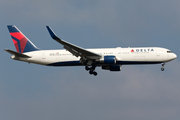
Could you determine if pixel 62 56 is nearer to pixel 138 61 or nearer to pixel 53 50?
pixel 53 50

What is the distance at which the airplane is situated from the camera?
5597cm

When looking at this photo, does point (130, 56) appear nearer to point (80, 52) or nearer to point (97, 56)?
point (97, 56)

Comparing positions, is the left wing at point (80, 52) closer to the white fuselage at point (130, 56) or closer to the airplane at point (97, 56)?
the airplane at point (97, 56)

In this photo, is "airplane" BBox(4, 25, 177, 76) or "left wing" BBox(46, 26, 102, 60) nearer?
"left wing" BBox(46, 26, 102, 60)

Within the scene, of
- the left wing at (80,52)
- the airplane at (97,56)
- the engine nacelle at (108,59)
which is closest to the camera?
the left wing at (80,52)

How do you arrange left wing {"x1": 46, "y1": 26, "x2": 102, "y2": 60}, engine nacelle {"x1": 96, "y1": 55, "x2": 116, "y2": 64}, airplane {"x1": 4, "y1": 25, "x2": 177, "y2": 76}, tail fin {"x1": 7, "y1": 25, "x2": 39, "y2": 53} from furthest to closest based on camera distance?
tail fin {"x1": 7, "y1": 25, "x2": 39, "y2": 53} < airplane {"x1": 4, "y1": 25, "x2": 177, "y2": 76} < engine nacelle {"x1": 96, "y1": 55, "x2": 116, "y2": 64} < left wing {"x1": 46, "y1": 26, "x2": 102, "y2": 60}

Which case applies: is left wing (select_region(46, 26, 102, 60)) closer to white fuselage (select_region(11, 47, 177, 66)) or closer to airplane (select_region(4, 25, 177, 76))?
airplane (select_region(4, 25, 177, 76))

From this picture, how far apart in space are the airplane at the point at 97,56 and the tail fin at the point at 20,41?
1.42 meters

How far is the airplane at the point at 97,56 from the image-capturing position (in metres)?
56.0

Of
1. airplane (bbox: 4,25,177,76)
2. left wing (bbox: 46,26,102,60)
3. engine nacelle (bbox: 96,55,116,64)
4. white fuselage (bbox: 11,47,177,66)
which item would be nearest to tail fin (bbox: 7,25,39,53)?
airplane (bbox: 4,25,177,76)

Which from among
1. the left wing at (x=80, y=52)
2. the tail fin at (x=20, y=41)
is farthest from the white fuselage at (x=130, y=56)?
the tail fin at (x=20, y=41)

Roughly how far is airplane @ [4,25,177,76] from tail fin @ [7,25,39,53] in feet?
4.66

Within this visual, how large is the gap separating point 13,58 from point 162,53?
24.1 meters

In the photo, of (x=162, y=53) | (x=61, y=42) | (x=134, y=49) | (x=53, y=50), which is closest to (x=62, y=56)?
(x=53, y=50)
